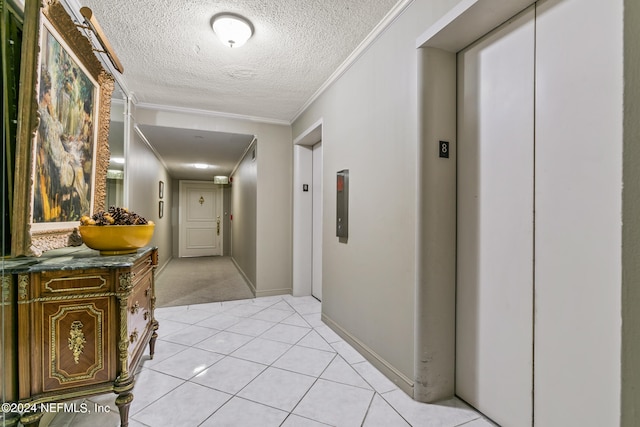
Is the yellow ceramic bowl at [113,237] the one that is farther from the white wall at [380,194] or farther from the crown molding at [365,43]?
the crown molding at [365,43]

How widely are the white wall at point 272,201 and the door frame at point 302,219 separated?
0.58 feet

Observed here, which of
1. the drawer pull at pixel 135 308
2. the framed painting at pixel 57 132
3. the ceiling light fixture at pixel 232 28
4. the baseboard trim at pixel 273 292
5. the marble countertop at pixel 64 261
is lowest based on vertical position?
the baseboard trim at pixel 273 292

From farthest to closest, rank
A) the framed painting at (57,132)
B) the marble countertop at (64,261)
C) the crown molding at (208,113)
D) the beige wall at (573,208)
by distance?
the crown molding at (208,113), the framed painting at (57,132), the marble countertop at (64,261), the beige wall at (573,208)

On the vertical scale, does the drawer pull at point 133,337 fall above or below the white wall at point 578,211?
below

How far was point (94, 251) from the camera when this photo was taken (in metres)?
1.80

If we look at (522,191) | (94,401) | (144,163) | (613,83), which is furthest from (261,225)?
(613,83)

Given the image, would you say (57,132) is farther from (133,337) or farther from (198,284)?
(198,284)

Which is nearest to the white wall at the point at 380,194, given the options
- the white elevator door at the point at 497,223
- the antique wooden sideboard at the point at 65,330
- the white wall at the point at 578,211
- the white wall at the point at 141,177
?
the white elevator door at the point at 497,223

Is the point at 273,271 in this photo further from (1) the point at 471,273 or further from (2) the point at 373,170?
(1) the point at 471,273

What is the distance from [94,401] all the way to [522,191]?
8.83 feet

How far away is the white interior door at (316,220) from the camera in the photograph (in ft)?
12.8

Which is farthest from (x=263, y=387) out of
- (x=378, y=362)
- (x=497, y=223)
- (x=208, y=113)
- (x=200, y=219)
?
(x=200, y=219)

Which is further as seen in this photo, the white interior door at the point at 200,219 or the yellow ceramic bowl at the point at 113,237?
the white interior door at the point at 200,219

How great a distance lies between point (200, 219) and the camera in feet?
28.8
